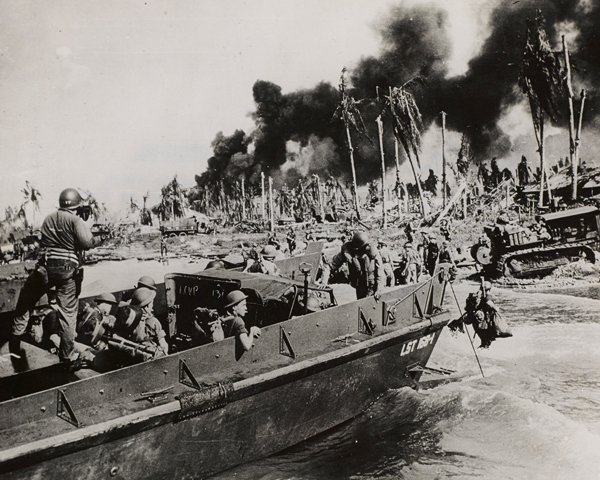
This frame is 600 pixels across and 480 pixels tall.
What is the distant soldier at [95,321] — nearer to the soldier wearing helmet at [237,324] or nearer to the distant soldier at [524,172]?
the soldier wearing helmet at [237,324]

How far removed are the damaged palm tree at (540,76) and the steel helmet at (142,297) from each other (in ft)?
14.4

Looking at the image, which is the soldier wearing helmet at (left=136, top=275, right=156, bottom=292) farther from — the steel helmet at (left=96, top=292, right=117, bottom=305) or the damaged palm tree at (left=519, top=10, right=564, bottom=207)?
the damaged palm tree at (left=519, top=10, right=564, bottom=207)

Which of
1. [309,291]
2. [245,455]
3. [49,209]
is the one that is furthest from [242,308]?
[49,209]

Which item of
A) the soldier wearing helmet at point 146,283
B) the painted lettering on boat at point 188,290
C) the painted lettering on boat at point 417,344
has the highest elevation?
the soldier wearing helmet at point 146,283

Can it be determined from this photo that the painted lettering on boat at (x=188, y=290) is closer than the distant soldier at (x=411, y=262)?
Yes

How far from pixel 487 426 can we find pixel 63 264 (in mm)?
3426

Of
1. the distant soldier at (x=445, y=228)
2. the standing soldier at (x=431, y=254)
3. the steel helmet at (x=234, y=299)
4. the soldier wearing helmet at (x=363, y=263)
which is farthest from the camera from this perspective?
the distant soldier at (x=445, y=228)

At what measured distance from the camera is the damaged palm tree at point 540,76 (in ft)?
16.3

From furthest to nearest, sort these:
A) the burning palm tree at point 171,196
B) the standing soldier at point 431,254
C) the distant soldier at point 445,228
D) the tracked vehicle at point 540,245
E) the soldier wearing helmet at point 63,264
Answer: the distant soldier at point 445,228, the tracked vehicle at point 540,245, the standing soldier at point 431,254, the burning palm tree at point 171,196, the soldier wearing helmet at point 63,264

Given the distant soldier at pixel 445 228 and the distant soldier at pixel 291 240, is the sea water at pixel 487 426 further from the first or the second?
the distant soldier at pixel 291 240

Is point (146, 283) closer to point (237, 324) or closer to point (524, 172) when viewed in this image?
point (237, 324)

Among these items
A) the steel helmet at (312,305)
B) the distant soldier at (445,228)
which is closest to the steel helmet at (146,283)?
the steel helmet at (312,305)

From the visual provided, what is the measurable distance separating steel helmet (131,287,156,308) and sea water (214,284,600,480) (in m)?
1.39

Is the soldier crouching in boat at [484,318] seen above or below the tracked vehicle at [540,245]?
below
